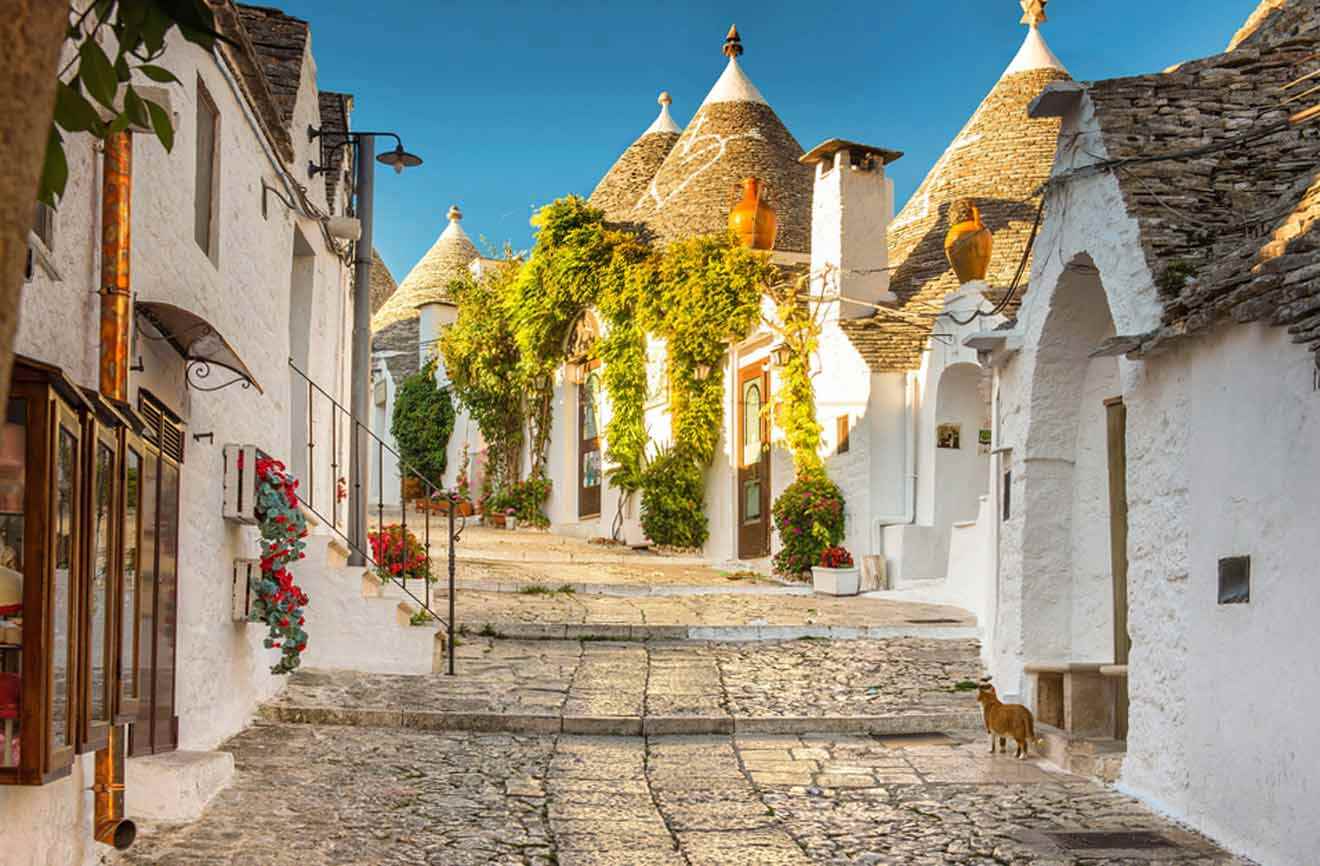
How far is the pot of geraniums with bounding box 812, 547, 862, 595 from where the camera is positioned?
1597 centimetres

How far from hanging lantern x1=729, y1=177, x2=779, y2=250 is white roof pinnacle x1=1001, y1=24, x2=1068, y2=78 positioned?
13.9 ft

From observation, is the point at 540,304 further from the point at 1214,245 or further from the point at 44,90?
the point at 44,90

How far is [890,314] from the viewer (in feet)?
55.1

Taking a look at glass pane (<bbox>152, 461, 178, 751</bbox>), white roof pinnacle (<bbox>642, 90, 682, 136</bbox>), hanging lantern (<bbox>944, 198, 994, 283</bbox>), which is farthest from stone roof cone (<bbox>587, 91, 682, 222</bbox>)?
glass pane (<bbox>152, 461, 178, 751</bbox>)

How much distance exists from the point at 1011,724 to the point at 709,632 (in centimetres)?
463

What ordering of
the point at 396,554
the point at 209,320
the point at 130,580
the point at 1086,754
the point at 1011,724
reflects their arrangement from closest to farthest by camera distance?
the point at 130,580 → the point at 209,320 → the point at 1086,754 → the point at 1011,724 → the point at 396,554

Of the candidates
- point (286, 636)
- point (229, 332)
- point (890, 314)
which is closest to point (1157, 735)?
point (286, 636)

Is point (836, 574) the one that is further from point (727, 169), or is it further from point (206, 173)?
point (206, 173)

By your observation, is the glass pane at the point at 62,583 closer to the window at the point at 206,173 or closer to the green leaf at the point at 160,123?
the green leaf at the point at 160,123

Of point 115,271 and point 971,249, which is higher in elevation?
point 971,249

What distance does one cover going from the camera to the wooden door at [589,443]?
76.8 feet

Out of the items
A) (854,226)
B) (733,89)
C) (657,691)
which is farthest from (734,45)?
(657,691)

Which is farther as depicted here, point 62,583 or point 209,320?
point 209,320

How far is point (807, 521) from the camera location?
16.7 m
